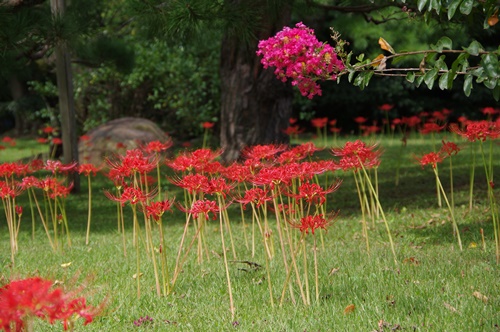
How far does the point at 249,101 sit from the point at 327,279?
5503 mm

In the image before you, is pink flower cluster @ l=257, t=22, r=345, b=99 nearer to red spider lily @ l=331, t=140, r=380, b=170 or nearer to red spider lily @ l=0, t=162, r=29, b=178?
red spider lily @ l=331, t=140, r=380, b=170

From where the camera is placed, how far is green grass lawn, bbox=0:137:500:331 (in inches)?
134

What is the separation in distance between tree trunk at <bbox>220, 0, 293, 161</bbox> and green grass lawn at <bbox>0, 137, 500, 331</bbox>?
273cm

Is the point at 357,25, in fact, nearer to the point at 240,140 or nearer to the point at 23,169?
the point at 240,140

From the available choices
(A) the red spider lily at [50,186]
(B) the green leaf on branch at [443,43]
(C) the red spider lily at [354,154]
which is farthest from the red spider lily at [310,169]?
(A) the red spider lily at [50,186]

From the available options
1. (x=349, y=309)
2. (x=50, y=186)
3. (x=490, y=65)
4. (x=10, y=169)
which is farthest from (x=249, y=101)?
(x=490, y=65)

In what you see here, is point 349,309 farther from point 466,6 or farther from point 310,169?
point 466,6

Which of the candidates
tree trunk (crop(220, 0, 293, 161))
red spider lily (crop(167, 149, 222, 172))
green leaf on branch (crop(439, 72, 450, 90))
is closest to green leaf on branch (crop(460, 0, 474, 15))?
green leaf on branch (crop(439, 72, 450, 90))

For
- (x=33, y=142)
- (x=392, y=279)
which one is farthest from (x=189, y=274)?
(x=33, y=142)

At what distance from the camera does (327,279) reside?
416cm

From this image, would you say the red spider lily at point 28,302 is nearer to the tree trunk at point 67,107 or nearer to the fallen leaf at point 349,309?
the fallen leaf at point 349,309

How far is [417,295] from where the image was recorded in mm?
Answer: 3764

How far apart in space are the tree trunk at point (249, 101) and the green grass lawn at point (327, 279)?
8.96 ft

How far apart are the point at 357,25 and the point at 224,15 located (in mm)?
8258
